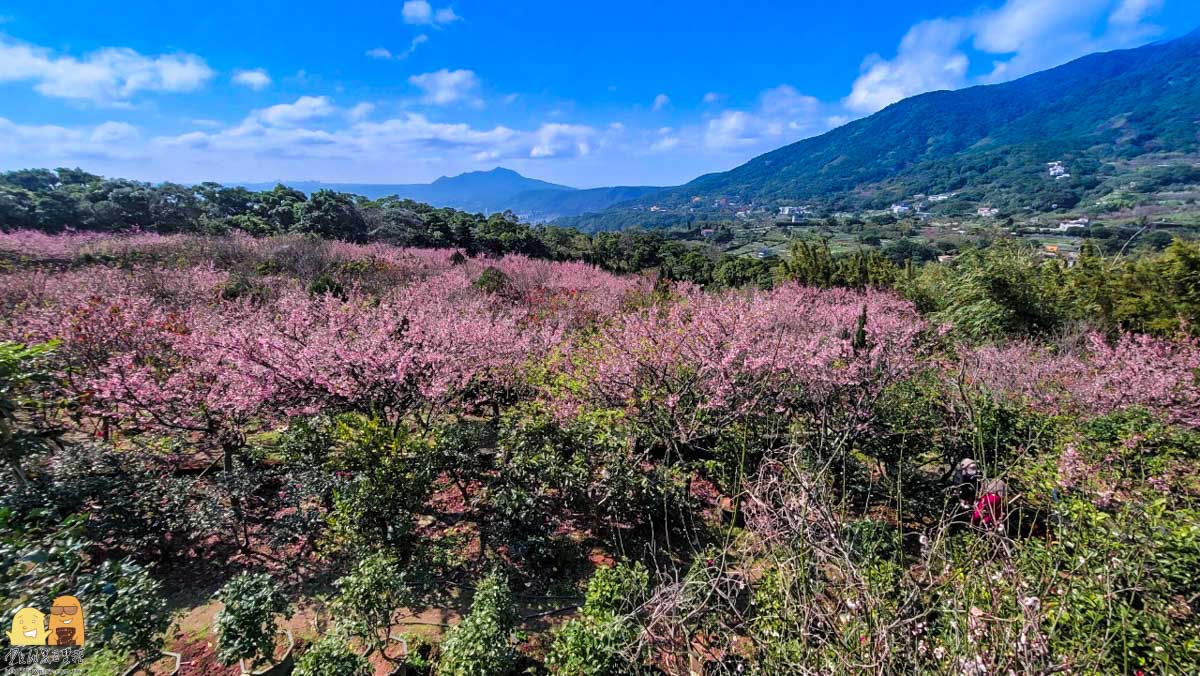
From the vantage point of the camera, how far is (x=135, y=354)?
250 inches

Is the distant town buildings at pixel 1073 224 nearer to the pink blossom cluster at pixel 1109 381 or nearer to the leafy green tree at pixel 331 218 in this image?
the pink blossom cluster at pixel 1109 381

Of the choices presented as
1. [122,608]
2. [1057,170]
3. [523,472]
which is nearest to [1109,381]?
[523,472]

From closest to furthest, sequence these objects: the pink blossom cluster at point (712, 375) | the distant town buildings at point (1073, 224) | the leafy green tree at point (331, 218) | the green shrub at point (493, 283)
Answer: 1. the pink blossom cluster at point (712, 375)
2. the green shrub at point (493, 283)
3. the leafy green tree at point (331, 218)
4. the distant town buildings at point (1073, 224)

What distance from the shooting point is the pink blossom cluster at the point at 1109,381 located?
6.71 m

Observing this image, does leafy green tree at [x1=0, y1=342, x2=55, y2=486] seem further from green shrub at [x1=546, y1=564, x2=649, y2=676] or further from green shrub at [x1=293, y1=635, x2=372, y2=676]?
green shrub at [x1=546, y1=564, x2=649, y2=676]

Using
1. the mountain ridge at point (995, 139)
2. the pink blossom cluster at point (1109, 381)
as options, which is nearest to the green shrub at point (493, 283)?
the pink blossom cluster at point (1109, 381)

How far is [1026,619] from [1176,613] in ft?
8.07

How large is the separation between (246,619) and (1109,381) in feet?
39.0

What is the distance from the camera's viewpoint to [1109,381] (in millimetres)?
7281

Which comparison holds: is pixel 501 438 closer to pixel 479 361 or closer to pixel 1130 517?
pixel 479 361

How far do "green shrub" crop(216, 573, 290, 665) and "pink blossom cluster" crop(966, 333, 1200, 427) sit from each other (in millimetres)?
8213

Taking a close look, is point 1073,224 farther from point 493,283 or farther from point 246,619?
point 246,619

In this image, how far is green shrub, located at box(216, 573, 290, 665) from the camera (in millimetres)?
3693

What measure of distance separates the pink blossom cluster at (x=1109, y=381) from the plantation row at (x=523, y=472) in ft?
0.18
